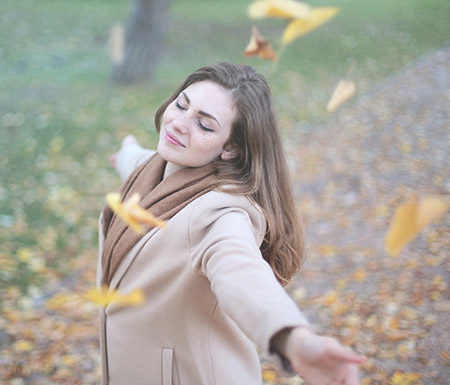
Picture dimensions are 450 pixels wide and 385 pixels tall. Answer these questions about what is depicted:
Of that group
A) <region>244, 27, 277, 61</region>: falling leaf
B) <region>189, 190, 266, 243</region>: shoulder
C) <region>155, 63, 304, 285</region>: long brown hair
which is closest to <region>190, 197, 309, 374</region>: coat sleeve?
<region>189, 190, 266, 243</region>: shoulder

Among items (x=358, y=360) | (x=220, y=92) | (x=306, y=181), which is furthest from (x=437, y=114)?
(x=358, y=360)

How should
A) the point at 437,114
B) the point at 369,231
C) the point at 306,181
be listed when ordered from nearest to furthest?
the point at 369,231 → the point at 306,181 → the point at 437,114

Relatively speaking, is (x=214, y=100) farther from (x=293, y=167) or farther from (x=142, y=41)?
(x=142, y=41)

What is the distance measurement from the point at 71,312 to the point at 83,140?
3.41 meters

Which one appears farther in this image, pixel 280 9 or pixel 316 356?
pixel 280 9

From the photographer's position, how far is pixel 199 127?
1.78 meters

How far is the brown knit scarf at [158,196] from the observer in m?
1.78

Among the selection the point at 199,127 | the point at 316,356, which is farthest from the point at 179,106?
the point at 316,356

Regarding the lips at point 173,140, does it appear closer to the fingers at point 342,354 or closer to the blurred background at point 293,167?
the fingers at point 342,354

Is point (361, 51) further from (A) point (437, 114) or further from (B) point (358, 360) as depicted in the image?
(B) point (358, 360)

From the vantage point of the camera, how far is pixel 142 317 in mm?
1824

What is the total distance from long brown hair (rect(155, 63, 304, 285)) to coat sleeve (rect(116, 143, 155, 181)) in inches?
25.5

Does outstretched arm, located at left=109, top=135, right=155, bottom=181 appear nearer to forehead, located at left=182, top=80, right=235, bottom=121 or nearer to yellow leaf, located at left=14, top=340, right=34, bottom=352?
forehead, located at left=182, top=80, right=235, bottom=121

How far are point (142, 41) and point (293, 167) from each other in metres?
4.14
